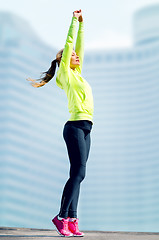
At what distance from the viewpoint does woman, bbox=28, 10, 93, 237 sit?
10.7 feet

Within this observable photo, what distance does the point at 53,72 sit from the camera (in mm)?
3719

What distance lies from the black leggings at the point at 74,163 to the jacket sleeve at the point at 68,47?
1.94 ft

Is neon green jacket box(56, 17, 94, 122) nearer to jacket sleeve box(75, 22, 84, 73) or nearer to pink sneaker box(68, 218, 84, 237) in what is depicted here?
jacket sleeve box(75, 22, 84, 73)

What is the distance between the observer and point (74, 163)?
3291 mm

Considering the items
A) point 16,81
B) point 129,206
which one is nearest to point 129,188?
point 129,206

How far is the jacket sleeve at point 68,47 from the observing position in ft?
11.3

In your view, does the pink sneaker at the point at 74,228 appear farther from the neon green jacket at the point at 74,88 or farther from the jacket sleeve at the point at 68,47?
the jacket sleeve at the point at 68,47

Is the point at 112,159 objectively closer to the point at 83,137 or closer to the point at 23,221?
the point at 23,221

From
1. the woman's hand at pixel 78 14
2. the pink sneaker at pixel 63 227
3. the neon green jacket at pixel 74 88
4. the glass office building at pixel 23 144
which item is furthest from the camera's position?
the glass office building at pixel 23 144

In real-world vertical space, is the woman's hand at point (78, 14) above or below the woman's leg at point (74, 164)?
above

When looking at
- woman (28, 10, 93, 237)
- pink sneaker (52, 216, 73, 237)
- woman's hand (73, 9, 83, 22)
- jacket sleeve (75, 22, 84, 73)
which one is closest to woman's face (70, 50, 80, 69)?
woman (28, 10, 93, 237)

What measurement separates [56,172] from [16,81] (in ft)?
91.2

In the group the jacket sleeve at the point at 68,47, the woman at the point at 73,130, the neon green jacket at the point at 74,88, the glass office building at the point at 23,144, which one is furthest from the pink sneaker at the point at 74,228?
the glass office building at the point at 23,144

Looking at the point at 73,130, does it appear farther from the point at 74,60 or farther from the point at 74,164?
the point at 74,60
